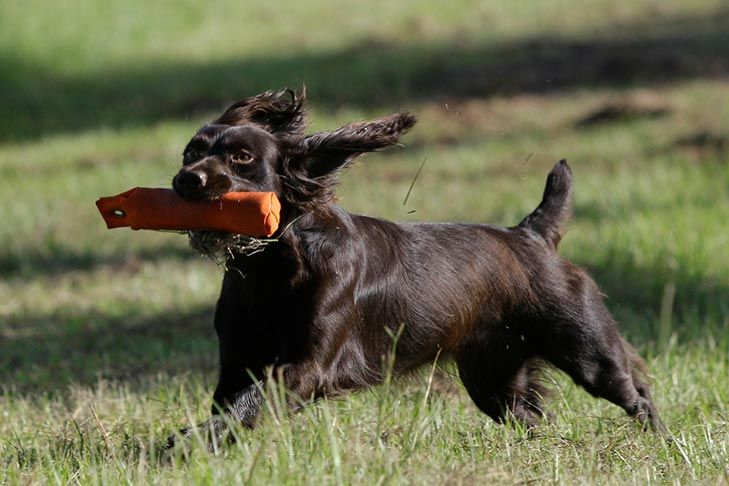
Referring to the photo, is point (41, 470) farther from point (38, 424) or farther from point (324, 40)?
point (324, 40)

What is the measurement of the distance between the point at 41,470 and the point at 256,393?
0.84m

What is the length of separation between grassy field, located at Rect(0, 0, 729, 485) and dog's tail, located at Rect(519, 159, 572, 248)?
675mm

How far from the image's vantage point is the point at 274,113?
563 centimetres

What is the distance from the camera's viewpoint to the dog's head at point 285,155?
16.5 feet

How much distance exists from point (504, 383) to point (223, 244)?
6.24ft

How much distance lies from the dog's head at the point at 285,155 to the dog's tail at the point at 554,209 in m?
1.17

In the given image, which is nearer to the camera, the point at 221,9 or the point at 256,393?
the point at 256,393

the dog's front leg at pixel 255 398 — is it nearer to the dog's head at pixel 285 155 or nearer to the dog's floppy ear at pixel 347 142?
the dog's head at pixel 285 155

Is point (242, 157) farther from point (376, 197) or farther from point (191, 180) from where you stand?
point (376, 197)

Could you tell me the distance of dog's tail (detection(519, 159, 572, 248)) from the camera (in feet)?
20.5

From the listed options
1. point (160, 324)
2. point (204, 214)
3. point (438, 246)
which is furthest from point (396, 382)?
point (160, 324)

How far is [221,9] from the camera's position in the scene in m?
24.5

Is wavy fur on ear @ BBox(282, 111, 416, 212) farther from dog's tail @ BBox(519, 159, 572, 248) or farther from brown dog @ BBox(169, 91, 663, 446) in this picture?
dog's tail @ BBox(519, 159, 572, 248)

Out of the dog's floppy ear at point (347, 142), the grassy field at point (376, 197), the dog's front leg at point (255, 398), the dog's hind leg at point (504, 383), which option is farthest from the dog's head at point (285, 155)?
the dog's hind leg at point (504, 383)
